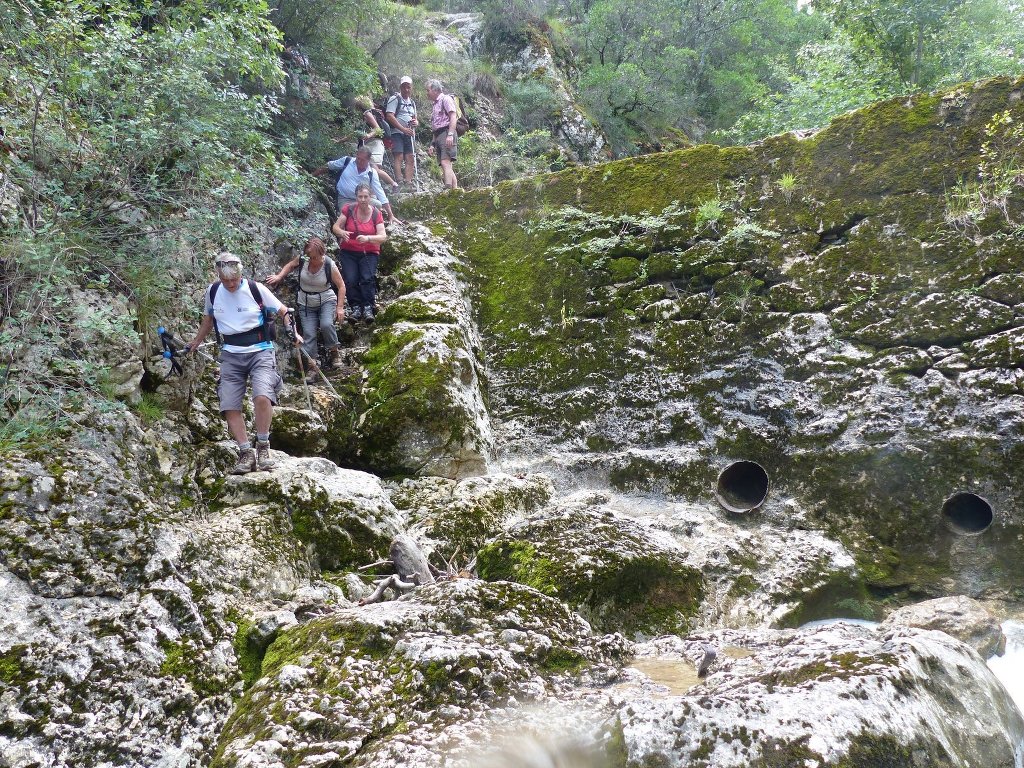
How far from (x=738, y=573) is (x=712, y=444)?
59.4 inches

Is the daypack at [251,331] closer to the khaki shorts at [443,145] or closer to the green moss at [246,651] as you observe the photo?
the green moss at [246,651]

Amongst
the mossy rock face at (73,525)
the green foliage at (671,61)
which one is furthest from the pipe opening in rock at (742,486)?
the green foliage at (671,61)

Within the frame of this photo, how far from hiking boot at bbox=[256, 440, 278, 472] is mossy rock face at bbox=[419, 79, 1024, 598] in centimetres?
285

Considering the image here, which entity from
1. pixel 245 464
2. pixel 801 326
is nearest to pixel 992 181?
pixel 801 326

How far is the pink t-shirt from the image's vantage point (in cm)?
1136

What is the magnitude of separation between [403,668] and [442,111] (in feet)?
33.1

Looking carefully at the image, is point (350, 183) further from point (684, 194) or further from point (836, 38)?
point (836, 38)

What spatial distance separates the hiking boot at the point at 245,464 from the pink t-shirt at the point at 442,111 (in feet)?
24.4

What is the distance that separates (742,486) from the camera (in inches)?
274

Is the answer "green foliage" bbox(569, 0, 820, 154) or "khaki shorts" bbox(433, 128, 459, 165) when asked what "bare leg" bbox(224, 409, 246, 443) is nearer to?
"khaki shorts" bbox(433, 128, 459, 165)

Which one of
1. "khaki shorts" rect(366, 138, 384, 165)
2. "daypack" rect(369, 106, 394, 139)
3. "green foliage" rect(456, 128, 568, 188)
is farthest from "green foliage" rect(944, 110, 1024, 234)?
"daypack" rect(369, 106, 394, 139)

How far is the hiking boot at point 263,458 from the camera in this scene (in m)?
6.05

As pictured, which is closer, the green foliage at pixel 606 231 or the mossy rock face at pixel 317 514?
the mossy rock face at pixel 317 514

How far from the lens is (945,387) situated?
20.1ft
